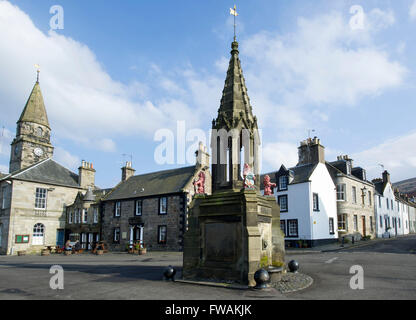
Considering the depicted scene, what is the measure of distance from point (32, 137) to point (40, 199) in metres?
13.4

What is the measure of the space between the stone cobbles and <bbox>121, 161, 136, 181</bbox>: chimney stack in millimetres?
31640

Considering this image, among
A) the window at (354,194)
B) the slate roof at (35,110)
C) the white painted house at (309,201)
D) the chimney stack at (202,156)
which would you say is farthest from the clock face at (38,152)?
the window at (354,194)

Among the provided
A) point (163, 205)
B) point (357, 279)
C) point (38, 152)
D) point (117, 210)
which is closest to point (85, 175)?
point (38, 152)

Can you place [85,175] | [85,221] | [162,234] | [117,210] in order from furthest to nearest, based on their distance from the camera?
[85,175] < [85,221] < [117,210] < [162,234]

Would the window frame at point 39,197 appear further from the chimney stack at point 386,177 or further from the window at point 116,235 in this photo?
the chimney stack at point 386,177

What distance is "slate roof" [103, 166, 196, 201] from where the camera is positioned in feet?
104

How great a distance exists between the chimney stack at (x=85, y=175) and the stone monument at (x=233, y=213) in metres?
34.5

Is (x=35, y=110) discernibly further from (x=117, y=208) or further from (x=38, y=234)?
(x=117, y=208)

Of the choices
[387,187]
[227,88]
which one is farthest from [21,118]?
[387,187]

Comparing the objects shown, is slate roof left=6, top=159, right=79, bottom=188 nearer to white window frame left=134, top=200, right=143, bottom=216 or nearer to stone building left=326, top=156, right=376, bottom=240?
white window frame left=134, top=200, right=143, bottom=216

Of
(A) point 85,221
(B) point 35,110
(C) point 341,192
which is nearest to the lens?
(C) point 341,192

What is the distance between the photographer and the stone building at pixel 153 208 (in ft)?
97.7

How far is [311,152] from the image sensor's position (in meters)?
34.2

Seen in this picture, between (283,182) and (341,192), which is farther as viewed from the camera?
(341,192)
